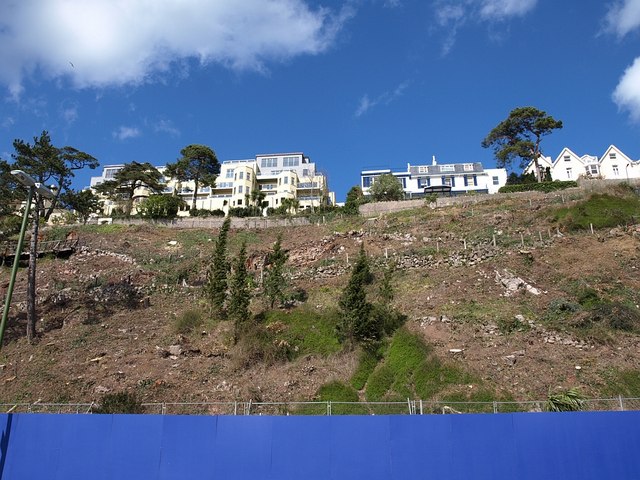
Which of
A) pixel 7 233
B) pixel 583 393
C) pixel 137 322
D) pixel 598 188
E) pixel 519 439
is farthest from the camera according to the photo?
pixel 598 188

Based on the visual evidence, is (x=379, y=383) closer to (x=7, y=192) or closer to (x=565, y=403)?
(x=565, y=403)

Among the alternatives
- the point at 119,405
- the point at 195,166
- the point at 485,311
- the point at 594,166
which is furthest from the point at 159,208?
the point at 594,166

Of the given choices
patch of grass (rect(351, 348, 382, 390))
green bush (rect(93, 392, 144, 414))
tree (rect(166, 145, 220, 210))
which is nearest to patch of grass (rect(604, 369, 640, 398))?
patch of grass (rect(351, 348, 382, 390))

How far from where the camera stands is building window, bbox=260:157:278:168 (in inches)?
4010

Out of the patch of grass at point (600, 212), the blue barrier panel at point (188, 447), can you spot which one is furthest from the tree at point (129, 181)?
the blue barrier panel at point (188, 447)

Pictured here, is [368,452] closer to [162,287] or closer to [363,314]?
[363,314]

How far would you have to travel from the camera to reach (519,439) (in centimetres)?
1239

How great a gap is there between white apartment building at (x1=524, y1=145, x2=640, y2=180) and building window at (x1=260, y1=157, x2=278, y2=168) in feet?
170

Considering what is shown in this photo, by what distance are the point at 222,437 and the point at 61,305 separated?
2750 centimetres

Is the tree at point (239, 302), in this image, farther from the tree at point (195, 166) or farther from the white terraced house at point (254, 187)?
the white terraced house at point (254, 187)

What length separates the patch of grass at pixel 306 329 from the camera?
88.9 ft

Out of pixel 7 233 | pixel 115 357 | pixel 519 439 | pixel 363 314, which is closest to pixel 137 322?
pixel 115 357

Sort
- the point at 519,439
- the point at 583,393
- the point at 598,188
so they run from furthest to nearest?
the point at 598,188
the point at 583,393
the point at 519,439

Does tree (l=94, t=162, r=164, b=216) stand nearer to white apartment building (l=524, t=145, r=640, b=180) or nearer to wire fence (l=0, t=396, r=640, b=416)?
wire fence (l=0, t=396, r=640, b=416)
